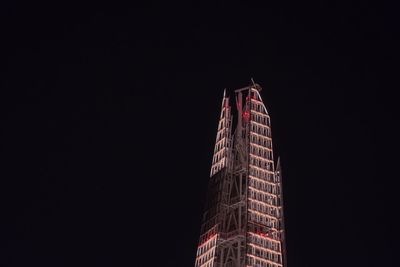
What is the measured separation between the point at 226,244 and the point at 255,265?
963 centimetres

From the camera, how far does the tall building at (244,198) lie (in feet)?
389

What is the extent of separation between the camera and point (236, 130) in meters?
144

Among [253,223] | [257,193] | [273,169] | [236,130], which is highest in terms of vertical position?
[236,130]

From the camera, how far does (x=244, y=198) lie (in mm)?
126750

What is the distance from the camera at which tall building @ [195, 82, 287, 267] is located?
118500mm

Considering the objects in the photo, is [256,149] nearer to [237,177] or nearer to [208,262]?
[237,177]

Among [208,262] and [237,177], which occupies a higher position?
[237,177]

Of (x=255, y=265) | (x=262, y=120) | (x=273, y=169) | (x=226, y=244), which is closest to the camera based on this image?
(x=255, y=265)

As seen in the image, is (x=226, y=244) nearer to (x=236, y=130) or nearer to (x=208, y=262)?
(x=208, y=262)

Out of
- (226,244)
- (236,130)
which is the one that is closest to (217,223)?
(226,244)

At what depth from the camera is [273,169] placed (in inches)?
5221

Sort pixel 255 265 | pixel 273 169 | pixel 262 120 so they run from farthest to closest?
pixel 262 120 < pixel 273 169 < pixel 255 265

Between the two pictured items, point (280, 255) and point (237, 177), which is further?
point (237, 177)

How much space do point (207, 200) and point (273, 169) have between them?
16791mm
